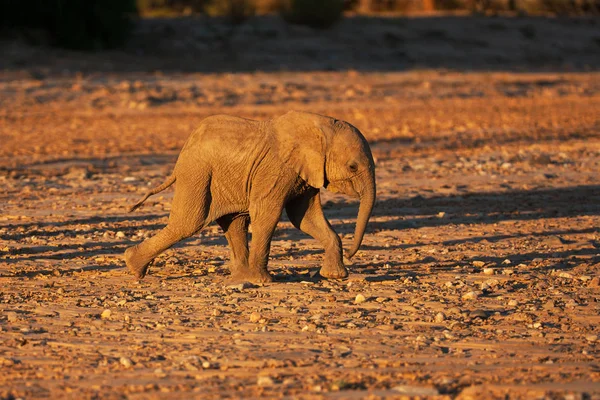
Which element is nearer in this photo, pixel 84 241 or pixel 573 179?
pixel 84 241

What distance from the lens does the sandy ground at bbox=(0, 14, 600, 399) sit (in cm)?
617

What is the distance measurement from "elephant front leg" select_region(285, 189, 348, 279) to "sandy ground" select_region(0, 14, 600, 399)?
0.14 metres

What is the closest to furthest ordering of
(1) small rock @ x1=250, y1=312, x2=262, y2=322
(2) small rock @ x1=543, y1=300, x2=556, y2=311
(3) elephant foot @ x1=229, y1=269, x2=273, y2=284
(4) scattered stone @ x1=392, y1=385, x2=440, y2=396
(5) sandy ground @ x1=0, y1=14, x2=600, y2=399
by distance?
1. (4) scattered stone @ x1=392, y1=385, x2=440, y2=396
2. (5) sandy ground @ x1=0, y1=14, x2=600, y2=399
3. (1) small rock @ x1=250, y1=312, x2=262, y2=322
4. (2) small rock @ x1=543, y1=300, x2=556, y2=311
5. (3) elephant foot @ x1=229, y1=269, x2=273, y2=284

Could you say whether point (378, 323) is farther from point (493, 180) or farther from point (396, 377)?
point (493, 180)

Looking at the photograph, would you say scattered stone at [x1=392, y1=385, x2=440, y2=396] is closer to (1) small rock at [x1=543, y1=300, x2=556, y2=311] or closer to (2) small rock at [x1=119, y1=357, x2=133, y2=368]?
(2) small rock at [x1=119, y1=357, x2=133, y2=368]

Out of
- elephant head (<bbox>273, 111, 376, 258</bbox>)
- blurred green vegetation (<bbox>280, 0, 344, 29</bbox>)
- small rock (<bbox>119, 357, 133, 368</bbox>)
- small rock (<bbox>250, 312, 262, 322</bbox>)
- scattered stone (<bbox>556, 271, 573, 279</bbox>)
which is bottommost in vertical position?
scattered stone (<bbox>556, 271, 573, 279</bbox>)

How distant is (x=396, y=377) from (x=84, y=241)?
432 centimetres

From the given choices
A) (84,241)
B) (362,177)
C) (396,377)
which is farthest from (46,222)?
(396,377)

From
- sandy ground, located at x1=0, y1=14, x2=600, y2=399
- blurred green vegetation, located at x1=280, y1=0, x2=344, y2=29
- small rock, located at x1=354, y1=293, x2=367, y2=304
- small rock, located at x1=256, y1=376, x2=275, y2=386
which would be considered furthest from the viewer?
blurred green vegetation, located at x1=280, y1=0, x2=344, y2=29

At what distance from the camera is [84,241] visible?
9758 mm

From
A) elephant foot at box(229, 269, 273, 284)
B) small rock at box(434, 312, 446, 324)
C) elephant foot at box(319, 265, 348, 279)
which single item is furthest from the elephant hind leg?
small rock at box(434, 312, 446, 324)

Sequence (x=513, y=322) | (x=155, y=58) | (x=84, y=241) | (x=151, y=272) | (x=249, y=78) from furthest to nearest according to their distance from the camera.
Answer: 1. (x=155, y=58)
2. (x=249, y=78)
3. (x=84, y=241)
4. (x=151, y=272)
5. (x=513, y=322)

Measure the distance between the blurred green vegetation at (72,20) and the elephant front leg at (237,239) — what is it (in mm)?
17679

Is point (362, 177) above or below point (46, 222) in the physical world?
above
